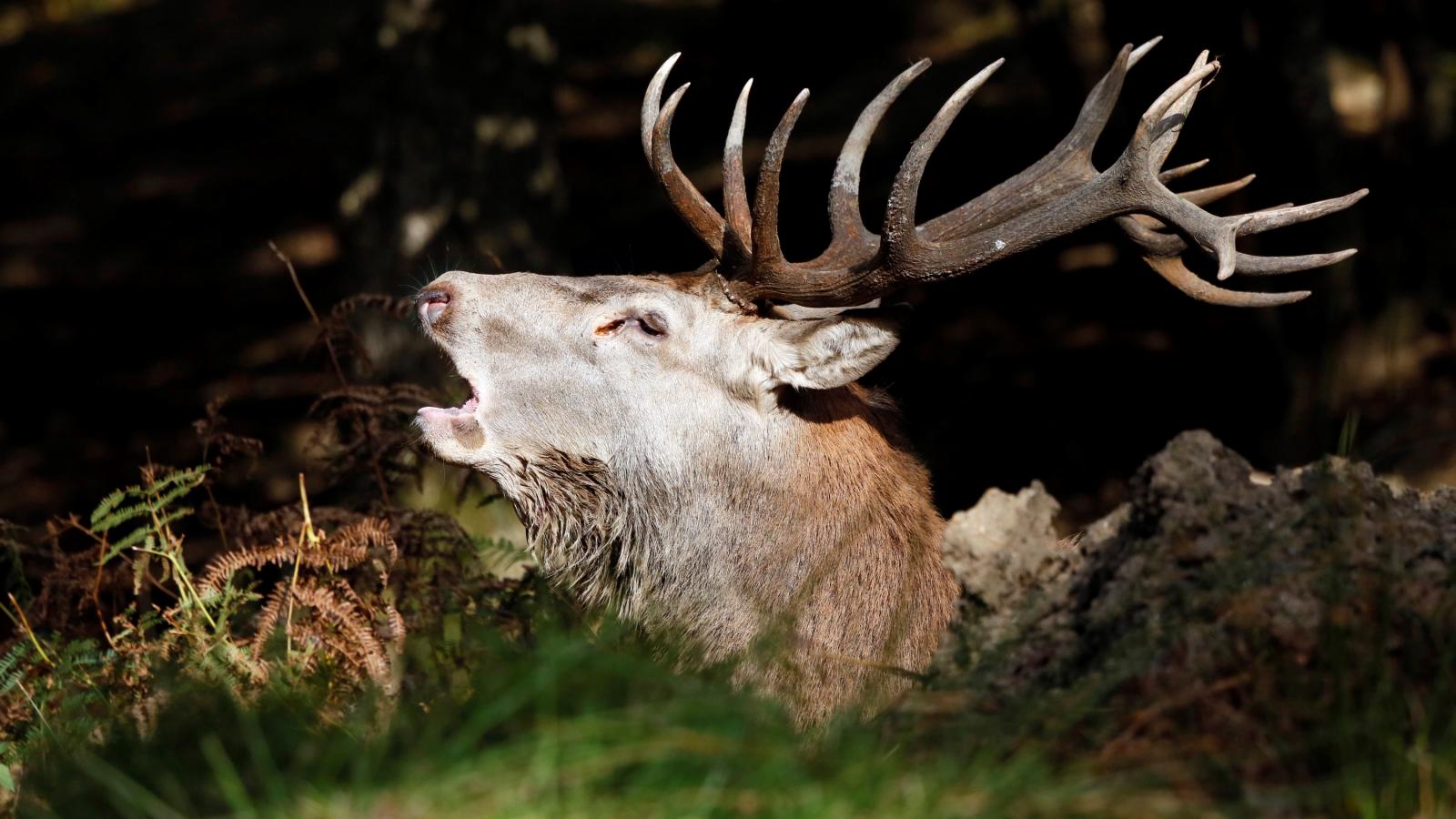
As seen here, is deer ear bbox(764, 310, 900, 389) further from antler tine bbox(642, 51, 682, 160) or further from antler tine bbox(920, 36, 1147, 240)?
antler tine bbox(642, 51, 682, 160)

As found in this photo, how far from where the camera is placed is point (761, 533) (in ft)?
16.7

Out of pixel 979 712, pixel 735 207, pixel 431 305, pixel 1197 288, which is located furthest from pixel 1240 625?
pixel 431 305

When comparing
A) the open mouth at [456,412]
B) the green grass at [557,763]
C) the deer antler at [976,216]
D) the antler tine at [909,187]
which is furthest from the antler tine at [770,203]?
the green grass at [557,763]

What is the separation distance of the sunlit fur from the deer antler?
6.5 inches

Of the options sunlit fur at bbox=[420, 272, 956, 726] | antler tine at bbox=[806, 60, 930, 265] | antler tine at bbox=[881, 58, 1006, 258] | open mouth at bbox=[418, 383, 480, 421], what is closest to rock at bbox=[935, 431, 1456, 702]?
sunlit fur at bbox=[420, 272, 956, 726]

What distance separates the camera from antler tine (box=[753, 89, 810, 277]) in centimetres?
512

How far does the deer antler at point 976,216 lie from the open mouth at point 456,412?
3.13ft

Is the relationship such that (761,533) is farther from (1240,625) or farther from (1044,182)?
(1240,625)

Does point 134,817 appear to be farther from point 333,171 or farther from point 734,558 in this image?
point 333,171

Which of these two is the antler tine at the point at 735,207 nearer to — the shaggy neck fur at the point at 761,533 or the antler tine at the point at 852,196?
the antler tine at the point at 852,196

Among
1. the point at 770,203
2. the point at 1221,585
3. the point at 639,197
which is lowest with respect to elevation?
the point at 639,197

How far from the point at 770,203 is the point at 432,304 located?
1.22 m

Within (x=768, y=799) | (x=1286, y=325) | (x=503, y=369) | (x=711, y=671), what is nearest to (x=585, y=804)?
(x=768, y=799)

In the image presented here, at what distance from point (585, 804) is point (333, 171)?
15.6 meters
